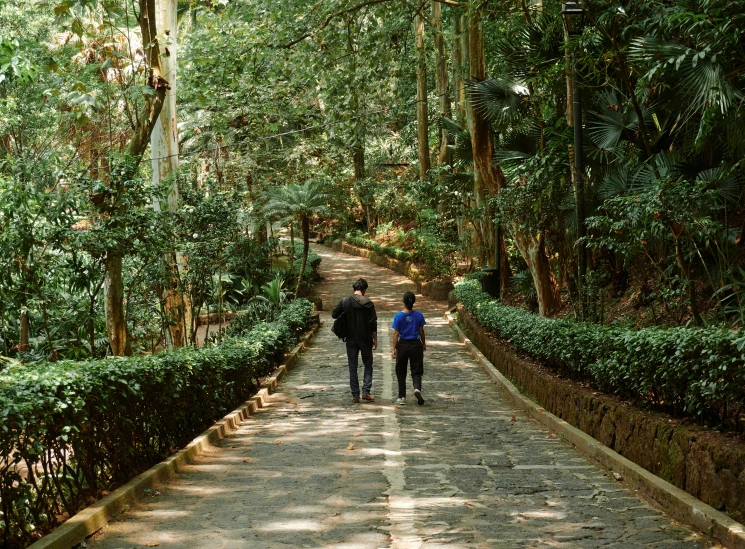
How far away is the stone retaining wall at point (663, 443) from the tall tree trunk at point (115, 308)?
19.0 feet

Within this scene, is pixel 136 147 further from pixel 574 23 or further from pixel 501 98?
pixel 501 98

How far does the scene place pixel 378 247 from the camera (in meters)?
43.8

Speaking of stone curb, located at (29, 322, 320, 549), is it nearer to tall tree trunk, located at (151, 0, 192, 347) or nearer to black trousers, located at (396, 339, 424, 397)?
black trousers, located at (396, 339, 424, 397)

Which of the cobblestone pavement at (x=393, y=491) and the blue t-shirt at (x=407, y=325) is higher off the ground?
the blue t-shirt at (x=407, y=325)

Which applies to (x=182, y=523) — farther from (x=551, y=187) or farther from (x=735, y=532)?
(x=551, y=187)

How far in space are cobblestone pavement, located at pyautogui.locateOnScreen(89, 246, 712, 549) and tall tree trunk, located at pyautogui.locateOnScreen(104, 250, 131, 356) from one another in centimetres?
205

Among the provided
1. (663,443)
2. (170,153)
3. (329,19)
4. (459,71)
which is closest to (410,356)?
(663,443)

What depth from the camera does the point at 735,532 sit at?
17.6ft

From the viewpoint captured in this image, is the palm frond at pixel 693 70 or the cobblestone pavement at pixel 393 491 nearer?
the cobblestone pavement at pixel 393 491

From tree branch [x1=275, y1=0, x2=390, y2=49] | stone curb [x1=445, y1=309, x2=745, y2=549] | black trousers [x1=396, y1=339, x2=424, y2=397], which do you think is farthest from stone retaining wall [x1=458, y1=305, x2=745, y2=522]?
tree branch [x1=275, y1=0, x2=390, y2=49]

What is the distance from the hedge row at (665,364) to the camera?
20.8ft

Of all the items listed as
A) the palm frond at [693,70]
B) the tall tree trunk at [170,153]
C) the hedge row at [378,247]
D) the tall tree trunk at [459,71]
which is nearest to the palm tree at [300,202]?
the tall tree trunk at [459,71]

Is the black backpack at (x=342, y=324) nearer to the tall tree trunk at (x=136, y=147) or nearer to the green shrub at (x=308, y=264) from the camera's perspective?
the tall tree trunk at (x=136, y=147)

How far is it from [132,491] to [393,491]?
7.07 ft
